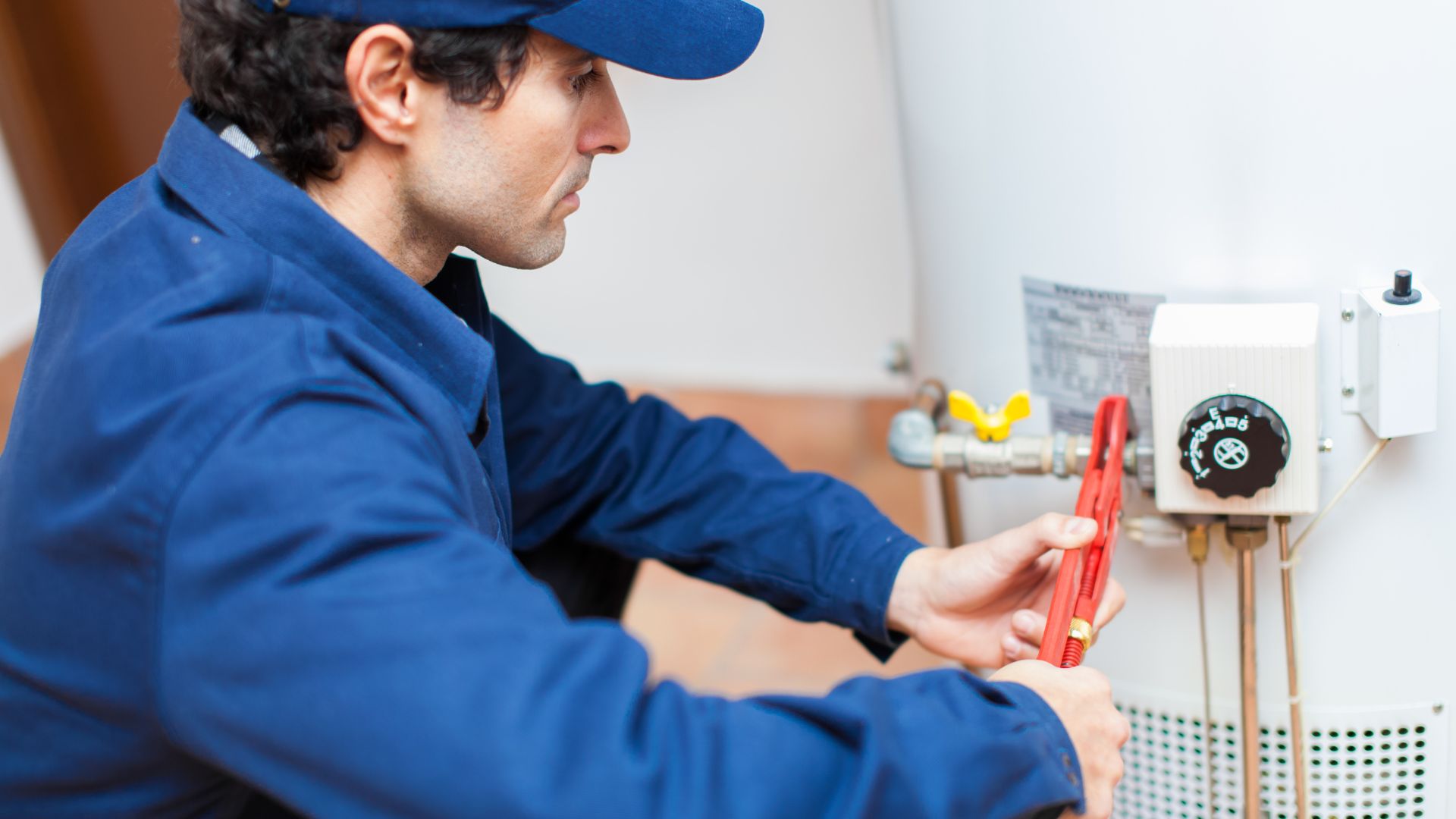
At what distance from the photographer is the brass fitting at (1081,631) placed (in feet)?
2.46

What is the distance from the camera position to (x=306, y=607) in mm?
561

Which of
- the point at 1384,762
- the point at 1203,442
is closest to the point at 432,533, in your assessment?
the point at 1203,442

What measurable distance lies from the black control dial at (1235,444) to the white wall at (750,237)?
784 mm

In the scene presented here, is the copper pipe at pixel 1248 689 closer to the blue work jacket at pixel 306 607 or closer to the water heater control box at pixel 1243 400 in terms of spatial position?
the water heater control box at pixel 1243 400

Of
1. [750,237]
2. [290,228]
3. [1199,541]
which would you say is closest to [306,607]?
[290,228]

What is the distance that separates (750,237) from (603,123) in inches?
39.3

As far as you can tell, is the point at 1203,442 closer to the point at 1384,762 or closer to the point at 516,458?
the point at 1384,762

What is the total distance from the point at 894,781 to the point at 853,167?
118 cm

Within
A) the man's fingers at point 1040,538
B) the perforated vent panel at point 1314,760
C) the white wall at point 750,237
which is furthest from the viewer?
the white wall at point 750,237

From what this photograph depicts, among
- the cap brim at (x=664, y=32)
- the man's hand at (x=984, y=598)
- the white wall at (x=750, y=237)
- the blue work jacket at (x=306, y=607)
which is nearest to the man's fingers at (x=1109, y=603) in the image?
the man's hand at (x=984, y=598)

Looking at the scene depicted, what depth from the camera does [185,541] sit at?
0.58 meters

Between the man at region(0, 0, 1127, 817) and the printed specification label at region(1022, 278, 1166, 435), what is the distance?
0.35ft

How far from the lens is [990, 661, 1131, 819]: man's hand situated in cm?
69

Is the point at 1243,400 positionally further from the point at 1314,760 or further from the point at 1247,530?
the point at 1314,760
